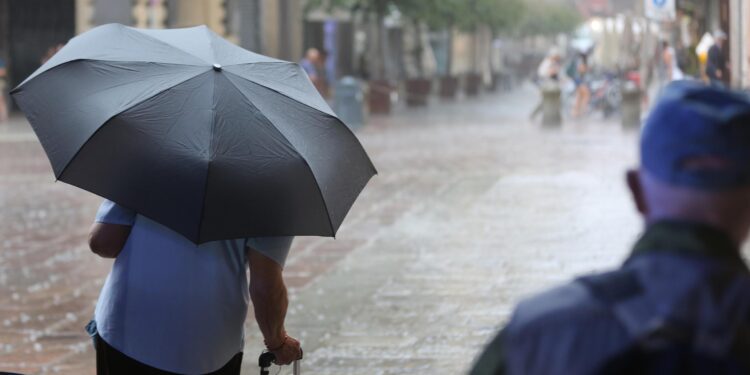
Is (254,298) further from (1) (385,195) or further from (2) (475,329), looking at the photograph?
(1) (385,195)

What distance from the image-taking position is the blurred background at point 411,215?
782cm

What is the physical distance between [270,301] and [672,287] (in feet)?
7.28

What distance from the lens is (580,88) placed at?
3278 cm

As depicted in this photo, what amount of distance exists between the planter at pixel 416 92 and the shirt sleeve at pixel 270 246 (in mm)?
37120

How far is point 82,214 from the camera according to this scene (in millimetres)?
13680

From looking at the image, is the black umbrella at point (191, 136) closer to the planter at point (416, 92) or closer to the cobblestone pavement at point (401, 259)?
the cobblestone pavement at point (401, 259)

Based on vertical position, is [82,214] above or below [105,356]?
below

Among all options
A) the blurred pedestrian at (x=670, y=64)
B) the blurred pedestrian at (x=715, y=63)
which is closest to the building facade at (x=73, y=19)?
the blurred pedestrian at (x=670, y=64)

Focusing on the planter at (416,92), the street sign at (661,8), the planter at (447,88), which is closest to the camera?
the street sign at (661,8)

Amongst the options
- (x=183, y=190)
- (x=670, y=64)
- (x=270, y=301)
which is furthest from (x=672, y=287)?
(x=670, y=64)

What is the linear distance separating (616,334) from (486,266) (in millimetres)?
8413

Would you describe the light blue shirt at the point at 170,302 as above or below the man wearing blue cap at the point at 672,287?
below

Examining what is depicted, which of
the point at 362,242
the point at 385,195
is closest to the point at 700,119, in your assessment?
the point at 362,242

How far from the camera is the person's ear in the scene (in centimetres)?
190
